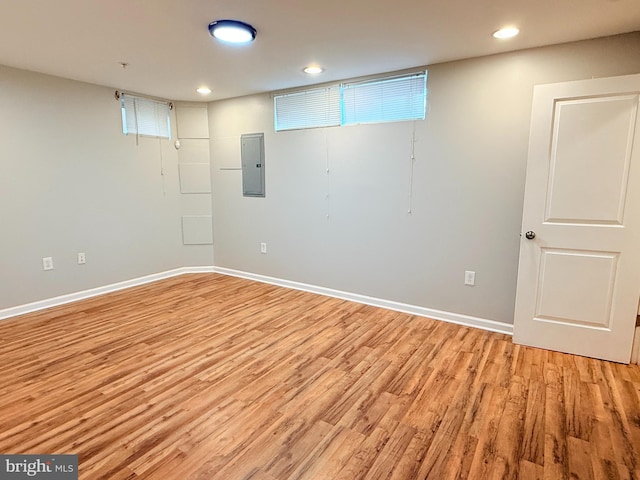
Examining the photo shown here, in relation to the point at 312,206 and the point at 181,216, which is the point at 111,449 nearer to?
the point at 312,206

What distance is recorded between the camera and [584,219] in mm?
2611

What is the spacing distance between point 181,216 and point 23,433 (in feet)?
11.1

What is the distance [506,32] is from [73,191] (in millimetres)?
4248

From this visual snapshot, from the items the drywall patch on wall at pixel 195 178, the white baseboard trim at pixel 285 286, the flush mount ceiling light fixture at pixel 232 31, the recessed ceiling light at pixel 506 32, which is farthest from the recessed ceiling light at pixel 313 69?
the white baseboard trim at pixel 285 286

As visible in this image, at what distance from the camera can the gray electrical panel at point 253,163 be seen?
Result: 4457mm

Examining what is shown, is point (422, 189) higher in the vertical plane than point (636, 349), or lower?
higher

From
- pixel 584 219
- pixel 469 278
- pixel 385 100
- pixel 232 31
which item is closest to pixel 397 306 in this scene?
pixel 469 278

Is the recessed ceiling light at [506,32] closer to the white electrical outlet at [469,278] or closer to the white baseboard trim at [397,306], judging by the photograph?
the white electrical outlet at [469,278]

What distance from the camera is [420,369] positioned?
8.37 feet

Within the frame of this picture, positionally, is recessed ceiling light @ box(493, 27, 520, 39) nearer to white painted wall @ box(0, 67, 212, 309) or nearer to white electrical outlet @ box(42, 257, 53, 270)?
white painted wall @ box(0, 67, 212, 309)

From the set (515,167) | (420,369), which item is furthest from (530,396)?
(515,167)

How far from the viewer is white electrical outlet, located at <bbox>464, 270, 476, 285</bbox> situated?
3254 mm

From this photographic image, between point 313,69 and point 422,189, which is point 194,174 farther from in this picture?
point 422,189

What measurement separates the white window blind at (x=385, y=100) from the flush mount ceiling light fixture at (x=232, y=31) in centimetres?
142
